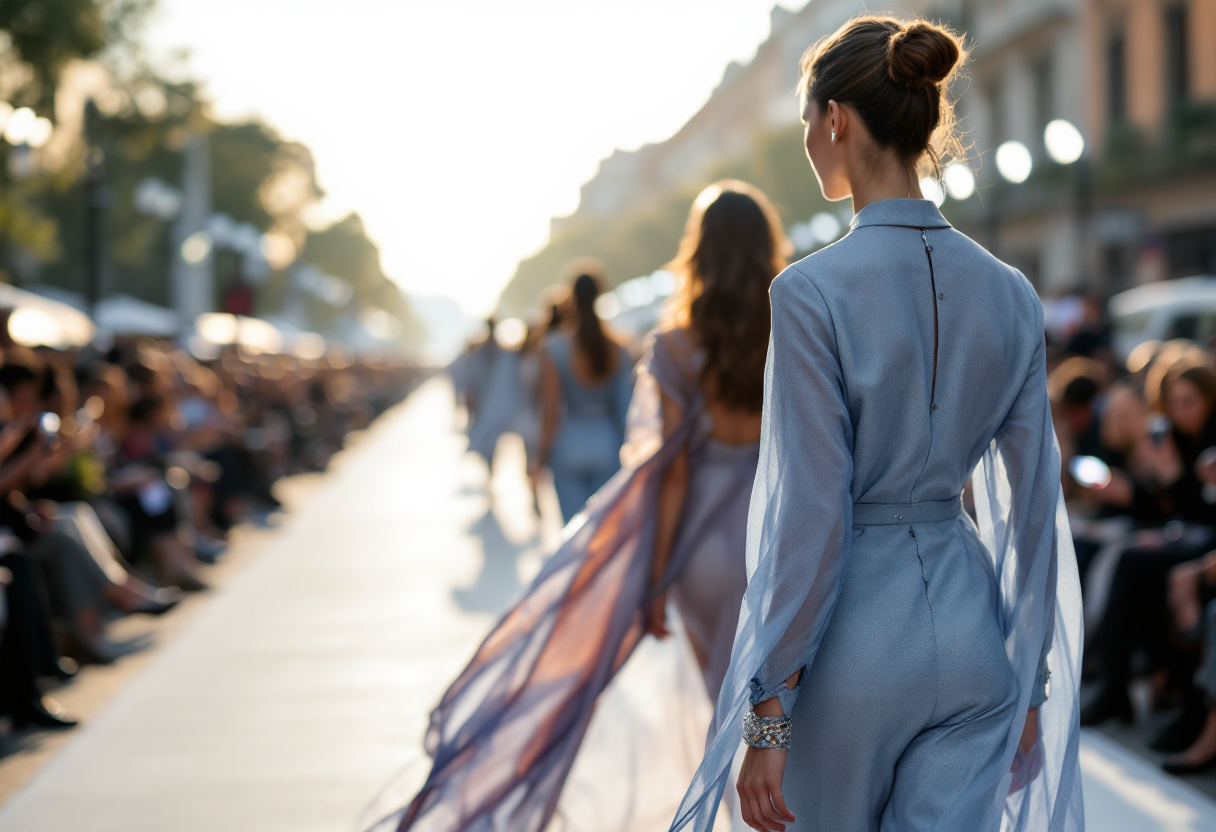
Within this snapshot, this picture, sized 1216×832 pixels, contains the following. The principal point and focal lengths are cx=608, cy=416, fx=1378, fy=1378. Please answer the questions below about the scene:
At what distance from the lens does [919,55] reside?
2135 millimetres

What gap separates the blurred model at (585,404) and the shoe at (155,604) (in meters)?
2.38

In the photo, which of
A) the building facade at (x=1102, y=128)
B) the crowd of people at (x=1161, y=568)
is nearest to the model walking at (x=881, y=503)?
the crowd of people at (x=1161, y=568)

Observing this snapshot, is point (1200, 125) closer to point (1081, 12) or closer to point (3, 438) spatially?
point (1081, 12)

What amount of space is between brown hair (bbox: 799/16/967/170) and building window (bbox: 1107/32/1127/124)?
30.9m

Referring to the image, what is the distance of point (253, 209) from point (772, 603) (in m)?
62.7

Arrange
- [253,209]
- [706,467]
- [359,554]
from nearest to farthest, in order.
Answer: [706,467] → [359,554] → [253,209]

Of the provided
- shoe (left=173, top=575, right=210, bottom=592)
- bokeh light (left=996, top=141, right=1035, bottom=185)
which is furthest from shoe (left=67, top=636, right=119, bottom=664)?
bokeh light (left=996, top=141, right=1035, bottom=185)

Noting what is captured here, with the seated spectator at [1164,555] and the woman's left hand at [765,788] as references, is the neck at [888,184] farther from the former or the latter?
the seated spectator at [1164,555]

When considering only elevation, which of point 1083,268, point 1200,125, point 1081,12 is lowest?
point 1083,268

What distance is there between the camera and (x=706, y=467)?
3777 mm

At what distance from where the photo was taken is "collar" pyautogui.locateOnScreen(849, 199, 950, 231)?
2248 mm

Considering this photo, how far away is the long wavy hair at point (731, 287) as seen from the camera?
371cm

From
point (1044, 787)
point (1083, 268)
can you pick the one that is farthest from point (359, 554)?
point (1083, 268)

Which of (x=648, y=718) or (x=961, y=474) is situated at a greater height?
(x=961, y=474)
